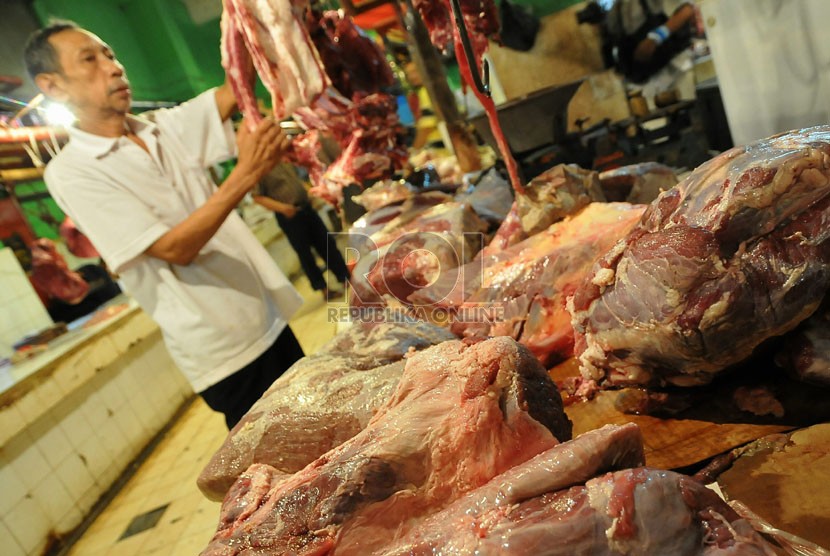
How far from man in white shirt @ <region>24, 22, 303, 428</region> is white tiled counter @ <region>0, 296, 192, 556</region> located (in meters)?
2.75

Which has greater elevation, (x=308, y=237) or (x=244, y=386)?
(x=308, y=237)

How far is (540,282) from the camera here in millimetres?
2398

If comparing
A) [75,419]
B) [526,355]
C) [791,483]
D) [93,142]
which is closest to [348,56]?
[93,142]

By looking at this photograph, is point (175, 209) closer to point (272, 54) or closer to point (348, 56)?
point (272, 54)

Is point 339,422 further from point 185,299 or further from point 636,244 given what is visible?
point 185,299

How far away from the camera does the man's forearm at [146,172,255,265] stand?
290 centimetres

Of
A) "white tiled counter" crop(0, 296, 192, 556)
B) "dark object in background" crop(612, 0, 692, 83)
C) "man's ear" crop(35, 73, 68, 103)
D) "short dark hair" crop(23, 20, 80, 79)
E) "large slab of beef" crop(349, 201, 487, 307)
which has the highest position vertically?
"short dark hair" crop(23, 20, 80, 79)

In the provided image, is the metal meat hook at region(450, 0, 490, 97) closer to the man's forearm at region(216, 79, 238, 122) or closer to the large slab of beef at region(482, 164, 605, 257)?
the large slab of beef at region(482, 164, 605, 257)

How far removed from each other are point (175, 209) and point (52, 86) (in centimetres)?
95

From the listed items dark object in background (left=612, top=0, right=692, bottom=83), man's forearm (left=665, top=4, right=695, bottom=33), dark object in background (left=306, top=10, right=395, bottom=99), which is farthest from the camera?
dark object in background (left=612, top=0, right=692, bottom=83)

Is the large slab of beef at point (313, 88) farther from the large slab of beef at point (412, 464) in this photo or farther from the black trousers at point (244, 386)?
the large slab of beef at point (412, 464)

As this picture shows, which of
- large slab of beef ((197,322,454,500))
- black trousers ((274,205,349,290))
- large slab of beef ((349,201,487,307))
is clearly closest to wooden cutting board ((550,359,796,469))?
large slab of beef ((197,322,454,500))

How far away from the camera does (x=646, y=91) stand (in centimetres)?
786

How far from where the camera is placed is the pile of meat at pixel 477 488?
1.04m
